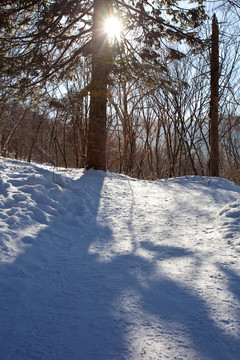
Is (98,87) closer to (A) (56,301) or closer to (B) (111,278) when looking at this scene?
(B) (111,278)

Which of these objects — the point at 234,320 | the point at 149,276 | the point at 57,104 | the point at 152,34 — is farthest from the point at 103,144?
the point at 234,320

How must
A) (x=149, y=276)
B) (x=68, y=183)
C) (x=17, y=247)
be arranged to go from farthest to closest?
(x=68, y=183)
(x=17, y=247)
(x=149, y=276)

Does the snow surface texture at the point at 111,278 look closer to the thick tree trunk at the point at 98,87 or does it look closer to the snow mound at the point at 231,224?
the snow mound at the point at 231,224

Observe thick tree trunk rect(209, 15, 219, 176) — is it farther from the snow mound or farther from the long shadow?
the long shadow

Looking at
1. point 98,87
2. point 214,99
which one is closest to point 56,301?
point 98,87

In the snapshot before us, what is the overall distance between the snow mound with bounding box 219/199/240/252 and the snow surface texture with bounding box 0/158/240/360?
0.02 metres

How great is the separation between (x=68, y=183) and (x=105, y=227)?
1.64 m

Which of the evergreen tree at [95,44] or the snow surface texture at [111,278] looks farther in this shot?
the evergreen tree at [95,44]

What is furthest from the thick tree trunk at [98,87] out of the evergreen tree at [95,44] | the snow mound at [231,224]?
the snow mound at [231,224]

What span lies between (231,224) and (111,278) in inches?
81.5

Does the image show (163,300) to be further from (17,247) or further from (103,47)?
(103,47)

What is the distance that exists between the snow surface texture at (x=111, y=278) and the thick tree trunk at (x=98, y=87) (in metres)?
2.36

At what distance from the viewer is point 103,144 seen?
6.76 m

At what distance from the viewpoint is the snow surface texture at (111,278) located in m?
1.54
